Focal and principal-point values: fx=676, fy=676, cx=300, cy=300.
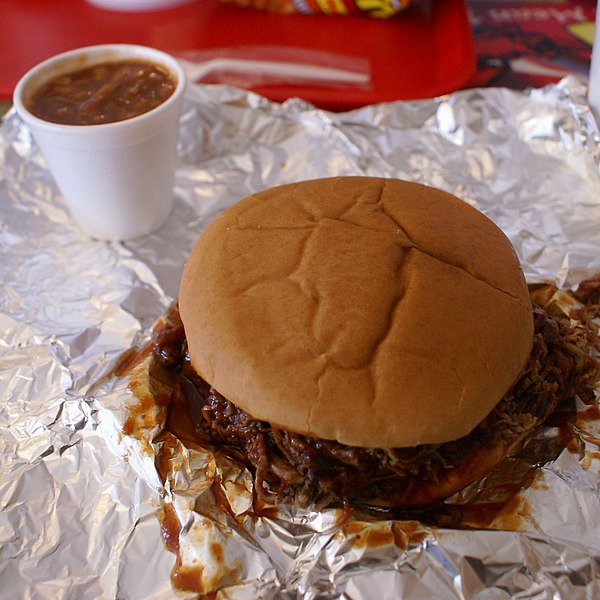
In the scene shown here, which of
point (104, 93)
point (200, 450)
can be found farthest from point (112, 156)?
point (200, 450)

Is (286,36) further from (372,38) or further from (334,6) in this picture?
(372,38)

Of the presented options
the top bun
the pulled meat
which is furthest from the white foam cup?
the pulled meat

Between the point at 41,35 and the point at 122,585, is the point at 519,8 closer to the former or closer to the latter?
the point at 41,35

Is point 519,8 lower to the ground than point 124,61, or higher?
Result: lower

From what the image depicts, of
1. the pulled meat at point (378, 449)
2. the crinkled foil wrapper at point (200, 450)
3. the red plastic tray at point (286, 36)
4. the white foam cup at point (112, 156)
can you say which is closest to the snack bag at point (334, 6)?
the red plastic tray at point (286, 36)

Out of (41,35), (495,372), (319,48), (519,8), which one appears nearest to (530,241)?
(495,372)

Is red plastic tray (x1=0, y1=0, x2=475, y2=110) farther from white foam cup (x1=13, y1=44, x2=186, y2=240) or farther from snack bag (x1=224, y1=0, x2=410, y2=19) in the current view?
white foam cup (x1=13, y1=44, x2=186, y2=240)
